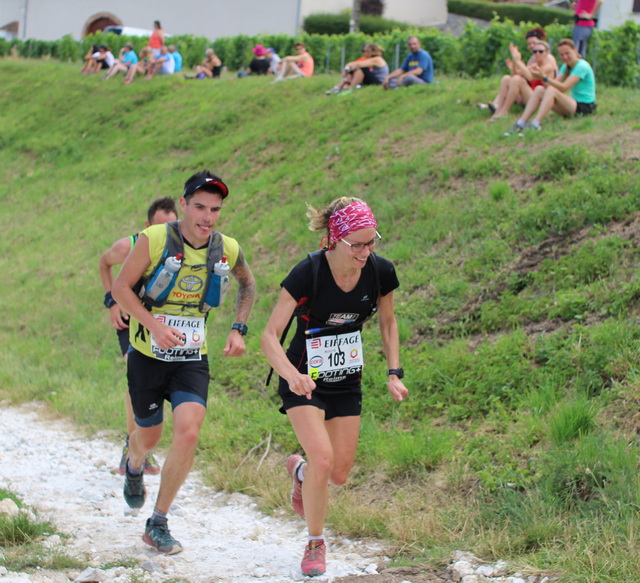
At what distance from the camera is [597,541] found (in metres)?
4.70

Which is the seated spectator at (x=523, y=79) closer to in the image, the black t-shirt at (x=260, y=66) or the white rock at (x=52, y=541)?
the white rock at (x=52, y=541)

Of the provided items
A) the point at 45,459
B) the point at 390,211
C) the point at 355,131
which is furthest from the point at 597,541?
the point at 355,131

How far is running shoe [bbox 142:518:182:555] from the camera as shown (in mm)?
5336

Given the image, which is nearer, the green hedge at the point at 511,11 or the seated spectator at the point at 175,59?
the seated spectator at the point at 175,59

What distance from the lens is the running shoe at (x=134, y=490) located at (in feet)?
19.7

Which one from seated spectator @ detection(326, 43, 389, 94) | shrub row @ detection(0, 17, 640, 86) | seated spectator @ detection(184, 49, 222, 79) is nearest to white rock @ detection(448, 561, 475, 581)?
shrub row @ detection(0, 17, 640, 86)

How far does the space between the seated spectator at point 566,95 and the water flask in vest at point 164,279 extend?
8.24m

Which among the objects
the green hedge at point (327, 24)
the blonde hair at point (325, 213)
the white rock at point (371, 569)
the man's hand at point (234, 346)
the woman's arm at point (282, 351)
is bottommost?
the white rock at point (371, 569)

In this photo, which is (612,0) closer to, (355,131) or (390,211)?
(355,131)

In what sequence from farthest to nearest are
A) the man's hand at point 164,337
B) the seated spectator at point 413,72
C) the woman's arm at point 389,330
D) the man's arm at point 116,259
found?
the seated spectator at point 413,72 < the man's arm at point 116,259 < the woman's arm at point 389,330 < the man's hand at point 164,337

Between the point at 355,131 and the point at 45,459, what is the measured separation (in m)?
9.60

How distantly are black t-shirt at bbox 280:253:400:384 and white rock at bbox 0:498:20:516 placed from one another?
2256 mm

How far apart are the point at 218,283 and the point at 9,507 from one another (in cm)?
217

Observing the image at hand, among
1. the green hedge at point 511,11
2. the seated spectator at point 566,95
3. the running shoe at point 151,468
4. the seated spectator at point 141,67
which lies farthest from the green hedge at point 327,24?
the running shoe at point 151,468
